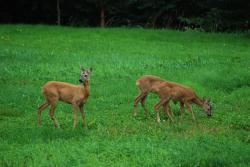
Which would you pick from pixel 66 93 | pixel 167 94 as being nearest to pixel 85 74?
pixel 66 93

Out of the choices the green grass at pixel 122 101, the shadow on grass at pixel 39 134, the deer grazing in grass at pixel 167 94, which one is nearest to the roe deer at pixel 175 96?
the deer grazing in grass at pixel 167 94

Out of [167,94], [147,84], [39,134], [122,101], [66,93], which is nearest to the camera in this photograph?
[39,134]

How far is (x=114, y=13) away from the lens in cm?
4131

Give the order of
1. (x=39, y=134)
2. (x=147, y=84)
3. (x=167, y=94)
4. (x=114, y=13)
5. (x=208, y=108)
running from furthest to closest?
(x=114, y=13) < (x=147, y=84) < (x=208, y=108) < (x=167, y=94) < (x=39, y=134)

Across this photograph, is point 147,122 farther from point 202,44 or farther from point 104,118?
point 202,44

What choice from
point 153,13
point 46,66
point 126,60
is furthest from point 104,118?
point 153,13

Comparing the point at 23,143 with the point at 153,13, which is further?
the point at 153,13

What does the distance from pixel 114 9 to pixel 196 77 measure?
74.0 ft

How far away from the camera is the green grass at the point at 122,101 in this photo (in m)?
10.8

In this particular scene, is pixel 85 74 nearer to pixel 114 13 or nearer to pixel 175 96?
pixel 175 96

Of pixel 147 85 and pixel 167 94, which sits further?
pixel 147 85

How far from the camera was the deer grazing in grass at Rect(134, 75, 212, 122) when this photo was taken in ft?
46.7

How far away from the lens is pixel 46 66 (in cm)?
2106

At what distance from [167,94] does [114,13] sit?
27.6 metres
